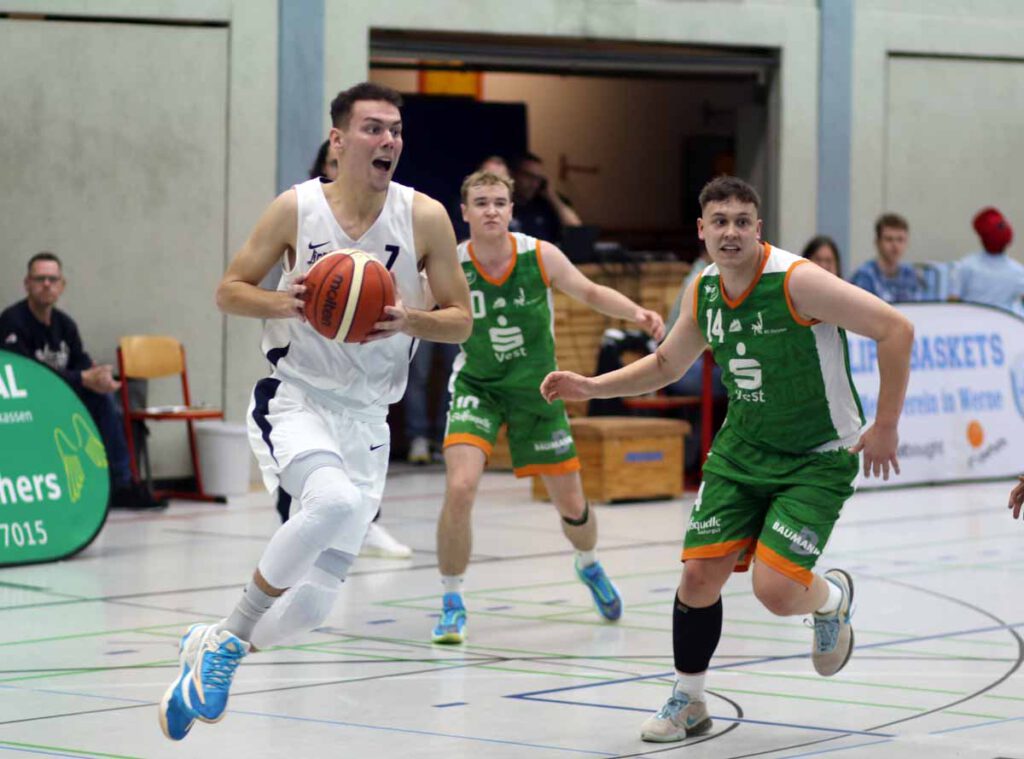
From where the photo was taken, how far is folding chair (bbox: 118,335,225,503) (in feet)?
40.3

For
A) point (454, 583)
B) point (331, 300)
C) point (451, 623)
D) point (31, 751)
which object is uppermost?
point (331, 300)

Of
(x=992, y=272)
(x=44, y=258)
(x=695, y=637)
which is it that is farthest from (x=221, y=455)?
(x=695, y=637)

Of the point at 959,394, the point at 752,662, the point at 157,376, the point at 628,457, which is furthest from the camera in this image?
the point at 959,394

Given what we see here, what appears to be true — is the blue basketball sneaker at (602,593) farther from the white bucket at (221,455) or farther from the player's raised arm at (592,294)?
the white bucket at (221,455)

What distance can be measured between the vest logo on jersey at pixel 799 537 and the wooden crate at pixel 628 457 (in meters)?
6.64

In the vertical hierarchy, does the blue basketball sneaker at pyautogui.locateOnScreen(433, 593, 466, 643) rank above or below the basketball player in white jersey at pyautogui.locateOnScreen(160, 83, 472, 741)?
below

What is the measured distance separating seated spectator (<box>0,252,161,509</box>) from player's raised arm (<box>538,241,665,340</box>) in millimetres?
4030

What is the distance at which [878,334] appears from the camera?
5.53 m

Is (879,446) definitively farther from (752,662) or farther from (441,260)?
(752,662)

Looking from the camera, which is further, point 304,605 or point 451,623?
point 451,623

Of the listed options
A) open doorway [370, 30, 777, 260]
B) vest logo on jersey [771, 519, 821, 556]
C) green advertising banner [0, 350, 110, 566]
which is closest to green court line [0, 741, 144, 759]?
vest logo on jersey [771, 519, 821, 556]

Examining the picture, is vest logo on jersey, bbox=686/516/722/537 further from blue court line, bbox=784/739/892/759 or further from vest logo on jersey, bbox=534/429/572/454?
vest logo on jersey, bbox=534/429/572/454

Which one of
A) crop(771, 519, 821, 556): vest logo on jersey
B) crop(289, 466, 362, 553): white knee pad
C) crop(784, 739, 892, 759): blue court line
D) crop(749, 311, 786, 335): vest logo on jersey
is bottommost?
crop(784, 739, 892, 759): blue court line

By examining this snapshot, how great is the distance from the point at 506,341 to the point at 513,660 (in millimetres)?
1652
